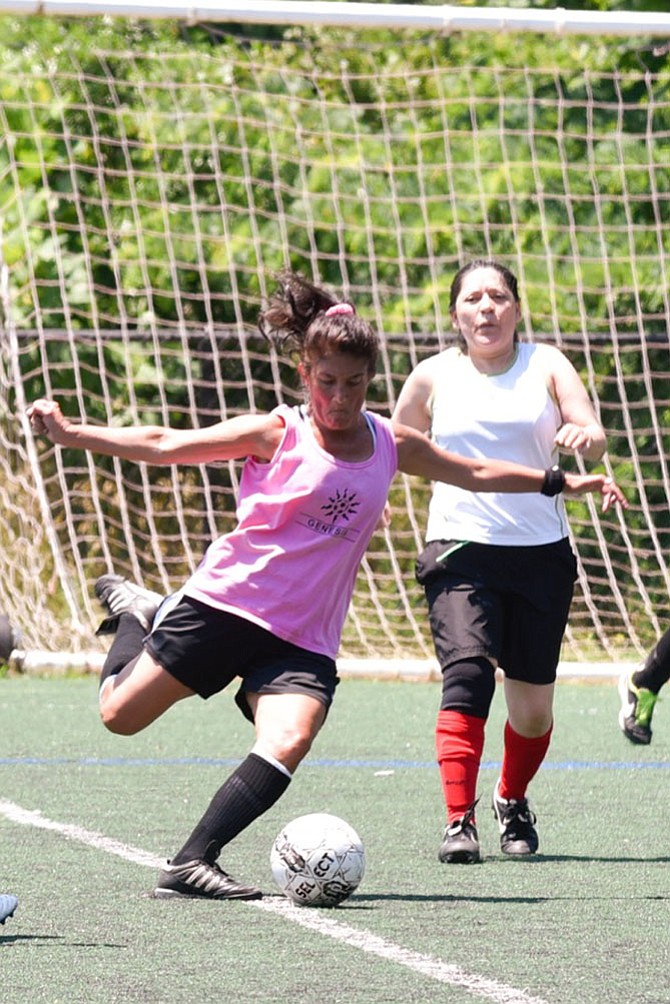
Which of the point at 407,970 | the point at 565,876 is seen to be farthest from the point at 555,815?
the point at 407,970

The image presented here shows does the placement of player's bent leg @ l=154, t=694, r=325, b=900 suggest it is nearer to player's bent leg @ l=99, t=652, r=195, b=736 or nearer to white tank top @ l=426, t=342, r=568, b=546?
player's bent leg @ l=99, t=652, r=195, b=736

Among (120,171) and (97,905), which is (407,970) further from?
(120,171)

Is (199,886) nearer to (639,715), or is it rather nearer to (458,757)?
(458,757)

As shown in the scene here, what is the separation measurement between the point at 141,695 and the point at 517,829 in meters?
1.34

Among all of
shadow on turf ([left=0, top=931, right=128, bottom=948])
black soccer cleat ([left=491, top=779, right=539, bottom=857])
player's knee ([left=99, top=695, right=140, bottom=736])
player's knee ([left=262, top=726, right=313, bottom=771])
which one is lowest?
black soccer cleat ([left=491, top=779, right=539, bottom=857])

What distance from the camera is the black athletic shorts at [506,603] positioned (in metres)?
5.96

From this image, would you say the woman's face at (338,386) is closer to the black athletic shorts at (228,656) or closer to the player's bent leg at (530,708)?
the black athletic shorts at (228,656)

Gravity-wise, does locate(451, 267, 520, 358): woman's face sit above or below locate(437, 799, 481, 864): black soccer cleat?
above

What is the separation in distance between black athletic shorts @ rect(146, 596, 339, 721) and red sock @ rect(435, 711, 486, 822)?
70cm

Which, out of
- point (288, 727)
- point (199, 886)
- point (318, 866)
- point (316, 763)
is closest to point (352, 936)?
point (318, 866)

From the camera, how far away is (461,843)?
5.79 meters

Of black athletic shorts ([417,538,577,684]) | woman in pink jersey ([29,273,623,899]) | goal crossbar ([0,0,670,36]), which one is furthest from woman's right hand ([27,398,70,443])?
goal crossbar ([0,0,670,36])

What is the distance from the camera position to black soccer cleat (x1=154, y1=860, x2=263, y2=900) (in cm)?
511

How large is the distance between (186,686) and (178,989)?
1.40 m
